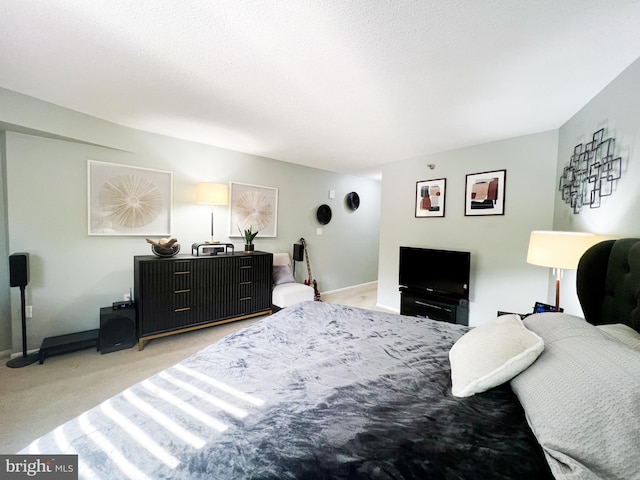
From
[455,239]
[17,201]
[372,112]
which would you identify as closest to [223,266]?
[17,201]

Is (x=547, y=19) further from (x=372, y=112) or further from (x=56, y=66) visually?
(x=56, y=66)

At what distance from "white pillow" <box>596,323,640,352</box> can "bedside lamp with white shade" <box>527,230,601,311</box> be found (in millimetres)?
776

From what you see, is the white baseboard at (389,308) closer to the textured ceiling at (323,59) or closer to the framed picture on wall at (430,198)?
the framed picture on wall at (430,198)

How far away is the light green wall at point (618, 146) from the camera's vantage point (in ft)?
4.79

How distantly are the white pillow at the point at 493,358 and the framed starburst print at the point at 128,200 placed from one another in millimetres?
3351

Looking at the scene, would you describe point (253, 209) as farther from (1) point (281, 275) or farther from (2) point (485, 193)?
(2) point (485, 193)

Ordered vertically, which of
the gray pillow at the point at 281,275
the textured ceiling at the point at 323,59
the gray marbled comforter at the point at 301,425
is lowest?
the gray pillow at the point at 281,275

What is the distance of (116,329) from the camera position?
251cm

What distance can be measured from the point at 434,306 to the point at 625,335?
2.33 meters

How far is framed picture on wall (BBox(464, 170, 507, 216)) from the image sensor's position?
2980mm

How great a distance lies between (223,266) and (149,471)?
2635 mm

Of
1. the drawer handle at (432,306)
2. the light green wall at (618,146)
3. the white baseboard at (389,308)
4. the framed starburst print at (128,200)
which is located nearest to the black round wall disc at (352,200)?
the white baseboard at (389,308)

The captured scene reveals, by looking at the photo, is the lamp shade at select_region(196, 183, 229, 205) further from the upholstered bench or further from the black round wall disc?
the black round wall disc

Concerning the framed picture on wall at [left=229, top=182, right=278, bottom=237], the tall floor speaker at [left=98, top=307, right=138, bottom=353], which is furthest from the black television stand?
the tall floor speaker at [left=98, top=307, right=138, bottom=353]
